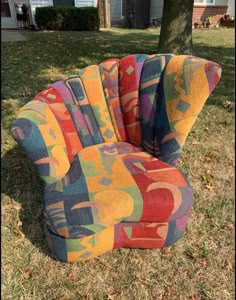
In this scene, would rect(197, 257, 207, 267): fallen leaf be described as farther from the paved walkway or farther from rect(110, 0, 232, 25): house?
the paved walkway

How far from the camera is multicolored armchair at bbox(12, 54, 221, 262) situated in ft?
6.44

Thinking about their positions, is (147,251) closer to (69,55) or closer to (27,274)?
(27,274)

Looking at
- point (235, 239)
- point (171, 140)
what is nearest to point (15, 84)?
point (171, 140)

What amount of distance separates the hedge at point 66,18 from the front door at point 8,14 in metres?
1.87

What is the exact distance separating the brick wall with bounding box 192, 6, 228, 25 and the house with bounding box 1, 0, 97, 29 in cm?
418

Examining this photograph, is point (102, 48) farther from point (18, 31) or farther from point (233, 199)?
point (233, 199)

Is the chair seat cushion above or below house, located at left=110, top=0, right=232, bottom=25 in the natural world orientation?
below

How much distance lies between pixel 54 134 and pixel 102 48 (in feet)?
24.0

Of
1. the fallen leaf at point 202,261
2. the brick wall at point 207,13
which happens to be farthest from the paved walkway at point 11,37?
the fallen leaf at point 202,261

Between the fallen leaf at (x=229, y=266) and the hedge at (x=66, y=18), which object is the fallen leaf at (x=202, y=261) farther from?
the hedge at (x=66, y=18)

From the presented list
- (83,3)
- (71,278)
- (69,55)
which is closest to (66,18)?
(83,3)

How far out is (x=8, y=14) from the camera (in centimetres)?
1333

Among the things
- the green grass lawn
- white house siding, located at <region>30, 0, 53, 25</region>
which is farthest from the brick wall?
white house siding, located at <region>30, 0, 53, 25</region>

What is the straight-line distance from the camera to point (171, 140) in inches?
90.5
